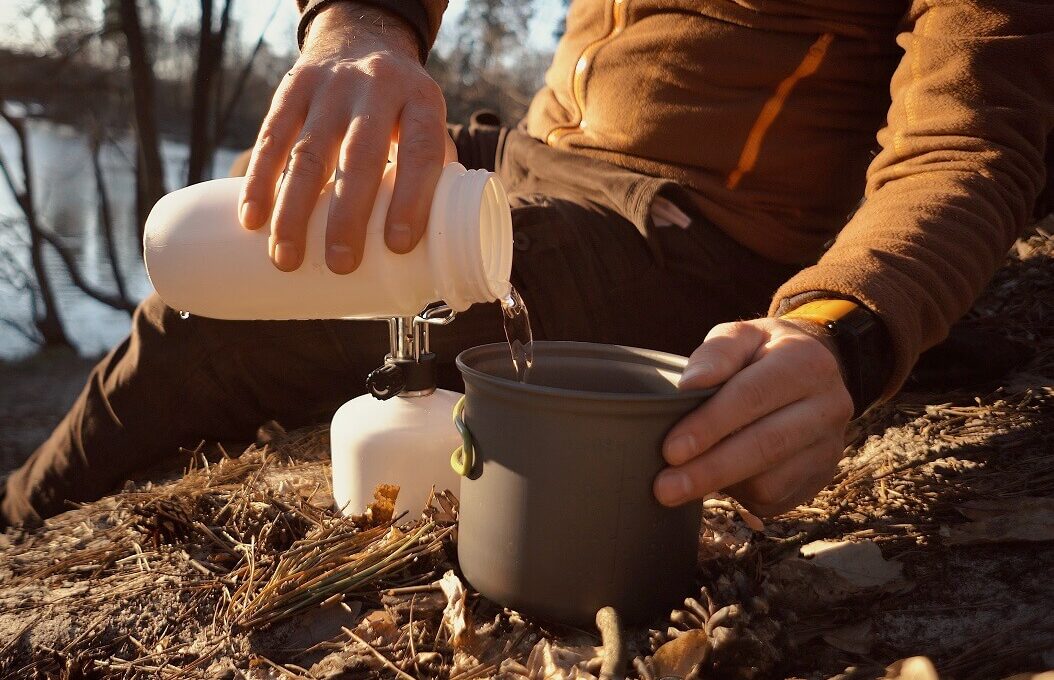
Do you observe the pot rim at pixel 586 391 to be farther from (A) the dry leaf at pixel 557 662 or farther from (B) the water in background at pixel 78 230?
(B) the water in background at pixel 78 230

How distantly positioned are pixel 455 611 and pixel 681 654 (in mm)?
304

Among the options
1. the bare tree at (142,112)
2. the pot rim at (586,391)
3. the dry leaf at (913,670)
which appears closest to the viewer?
the dry leaf at (913,670)

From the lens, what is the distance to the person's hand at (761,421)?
1014 millimetres

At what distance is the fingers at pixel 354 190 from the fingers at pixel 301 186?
3 centimetres

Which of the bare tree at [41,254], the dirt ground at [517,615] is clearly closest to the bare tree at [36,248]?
the bare tree at [41,254]

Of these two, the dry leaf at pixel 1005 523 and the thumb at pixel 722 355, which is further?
the dry leaf at pixel 1005 523

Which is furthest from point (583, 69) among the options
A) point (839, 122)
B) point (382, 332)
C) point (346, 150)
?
point (346, 150)

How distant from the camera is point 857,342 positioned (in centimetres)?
123

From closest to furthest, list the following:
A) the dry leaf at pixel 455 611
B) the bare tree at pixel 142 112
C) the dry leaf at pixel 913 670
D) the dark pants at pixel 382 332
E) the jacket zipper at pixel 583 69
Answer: the dry leaf at pixel 913 670, the dry leaf at pixel 455 611, the dark pants at pixel 382 332, the jacket zipper at pixel 583 69, the bare tree at pixel 142 112

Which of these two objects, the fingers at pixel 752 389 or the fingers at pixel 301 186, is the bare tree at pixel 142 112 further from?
the fingers at pixel 752 389

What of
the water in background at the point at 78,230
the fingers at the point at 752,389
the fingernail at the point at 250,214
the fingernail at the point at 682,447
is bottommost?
the water in background at the point at 78,230

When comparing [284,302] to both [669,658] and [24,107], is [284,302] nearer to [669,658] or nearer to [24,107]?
[669,658]

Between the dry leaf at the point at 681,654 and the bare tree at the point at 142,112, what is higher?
the dry leaf at the point at 681,654

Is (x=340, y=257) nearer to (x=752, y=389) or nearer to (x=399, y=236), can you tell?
(x=399, y=236)
